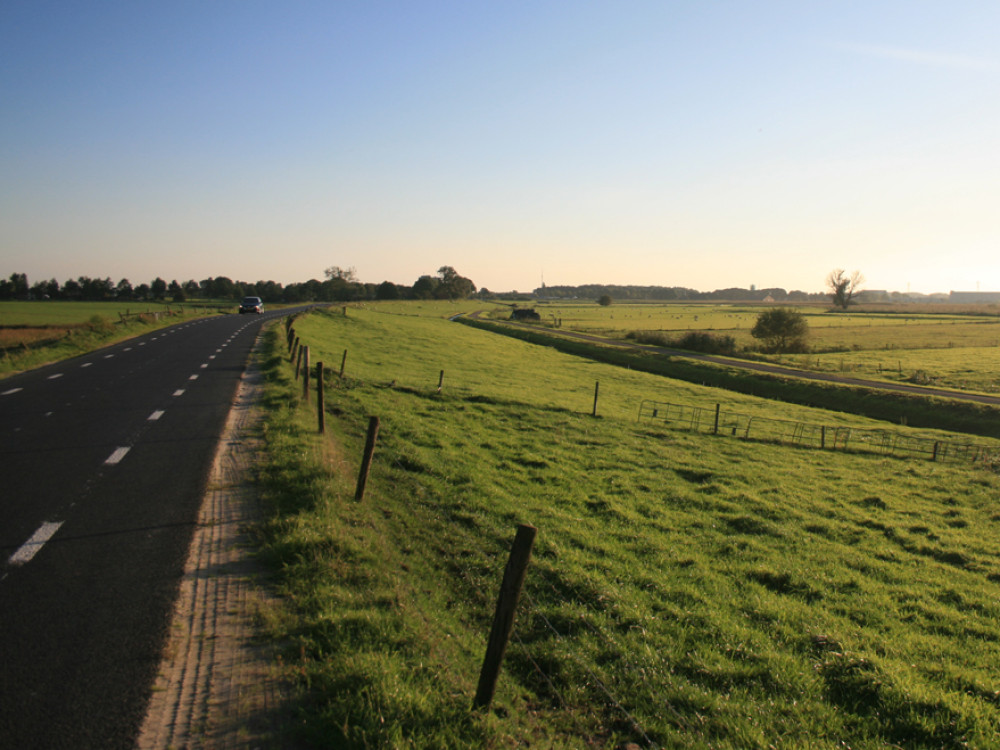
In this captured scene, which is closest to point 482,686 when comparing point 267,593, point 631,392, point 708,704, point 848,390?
point 708,704

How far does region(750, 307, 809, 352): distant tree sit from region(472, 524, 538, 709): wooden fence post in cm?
7570

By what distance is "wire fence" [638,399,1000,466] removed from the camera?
2717 cm

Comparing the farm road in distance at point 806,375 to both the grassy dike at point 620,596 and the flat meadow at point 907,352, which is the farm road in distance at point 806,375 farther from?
the grassy dike at point 620,596

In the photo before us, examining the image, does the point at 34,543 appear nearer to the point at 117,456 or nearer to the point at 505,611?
the point at 117,456

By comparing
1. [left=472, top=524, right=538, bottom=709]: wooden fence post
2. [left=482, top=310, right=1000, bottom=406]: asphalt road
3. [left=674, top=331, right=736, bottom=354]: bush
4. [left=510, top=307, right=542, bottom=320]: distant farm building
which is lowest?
[left=482, top=310, right=1000, bottom=406]: asphalt road

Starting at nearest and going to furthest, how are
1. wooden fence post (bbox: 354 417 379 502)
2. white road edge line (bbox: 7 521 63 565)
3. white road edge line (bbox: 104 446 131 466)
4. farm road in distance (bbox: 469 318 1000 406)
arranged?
1. white road edge line (bbox: 7 521 63 565)
2. wooden fence post (bbox: 354 417 379 502)
3. white road edge line (bbox: 104 446 131 466)
4. farm road in distance (bbox: 469 318 1000 406)

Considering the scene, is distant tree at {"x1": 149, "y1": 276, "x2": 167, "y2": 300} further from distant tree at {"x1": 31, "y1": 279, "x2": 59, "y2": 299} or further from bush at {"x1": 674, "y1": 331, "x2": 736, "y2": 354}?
bush at {"x1": 674, "y1": 331, "x2": 736, "y2": 354}

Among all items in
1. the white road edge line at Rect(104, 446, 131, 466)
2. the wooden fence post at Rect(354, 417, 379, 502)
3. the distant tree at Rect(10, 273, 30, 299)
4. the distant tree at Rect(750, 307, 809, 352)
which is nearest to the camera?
the wooden fence post at Rect(354, 417, 379, 502)

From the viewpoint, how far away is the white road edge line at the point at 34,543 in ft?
25.5

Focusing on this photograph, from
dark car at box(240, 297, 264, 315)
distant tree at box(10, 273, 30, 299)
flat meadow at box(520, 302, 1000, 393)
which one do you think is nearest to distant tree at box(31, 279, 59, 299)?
distant tree at box(10, 273, 30, 299)

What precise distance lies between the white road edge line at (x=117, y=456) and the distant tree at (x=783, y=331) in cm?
7288

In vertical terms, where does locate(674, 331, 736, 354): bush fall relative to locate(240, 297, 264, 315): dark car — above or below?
below

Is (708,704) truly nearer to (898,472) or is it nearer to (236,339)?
(898,472)

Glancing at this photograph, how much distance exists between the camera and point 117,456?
12.9 m
